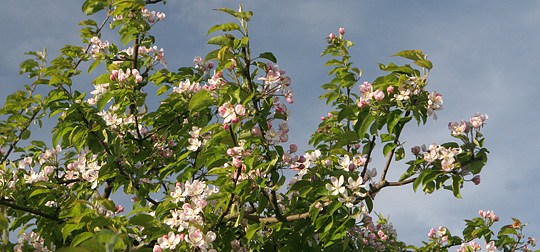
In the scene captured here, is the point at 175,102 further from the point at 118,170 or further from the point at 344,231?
the point at 344,231

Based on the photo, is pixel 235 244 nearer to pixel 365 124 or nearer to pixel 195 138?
pixel 195 138

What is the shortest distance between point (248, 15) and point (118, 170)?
1.85m

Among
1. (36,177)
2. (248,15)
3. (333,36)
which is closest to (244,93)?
(248,15)

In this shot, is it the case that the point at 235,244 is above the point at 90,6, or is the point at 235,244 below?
below

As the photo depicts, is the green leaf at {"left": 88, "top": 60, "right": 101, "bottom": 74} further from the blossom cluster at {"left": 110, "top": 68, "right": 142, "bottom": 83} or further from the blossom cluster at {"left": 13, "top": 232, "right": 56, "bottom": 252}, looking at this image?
the blossom cluster at {"left": 13, "top": 232, "right": 56, "bottom": 252}

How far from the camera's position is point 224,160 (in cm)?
293

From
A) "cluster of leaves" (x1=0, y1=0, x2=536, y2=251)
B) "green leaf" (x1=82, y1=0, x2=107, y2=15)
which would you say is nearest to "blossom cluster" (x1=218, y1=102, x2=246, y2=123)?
"cluster of leaves" (x1=0, y1=0, x2=536, y2=251)

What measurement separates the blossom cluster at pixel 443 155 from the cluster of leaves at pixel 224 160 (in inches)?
2.1

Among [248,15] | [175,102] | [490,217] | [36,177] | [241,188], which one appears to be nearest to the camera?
[248,15]

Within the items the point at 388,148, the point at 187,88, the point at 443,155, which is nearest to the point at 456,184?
the point at 443,155

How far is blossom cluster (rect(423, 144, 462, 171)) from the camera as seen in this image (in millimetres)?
3092

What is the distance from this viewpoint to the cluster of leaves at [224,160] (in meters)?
2.74

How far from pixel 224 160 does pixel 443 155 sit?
1328 millimetres

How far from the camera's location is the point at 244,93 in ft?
8.76
